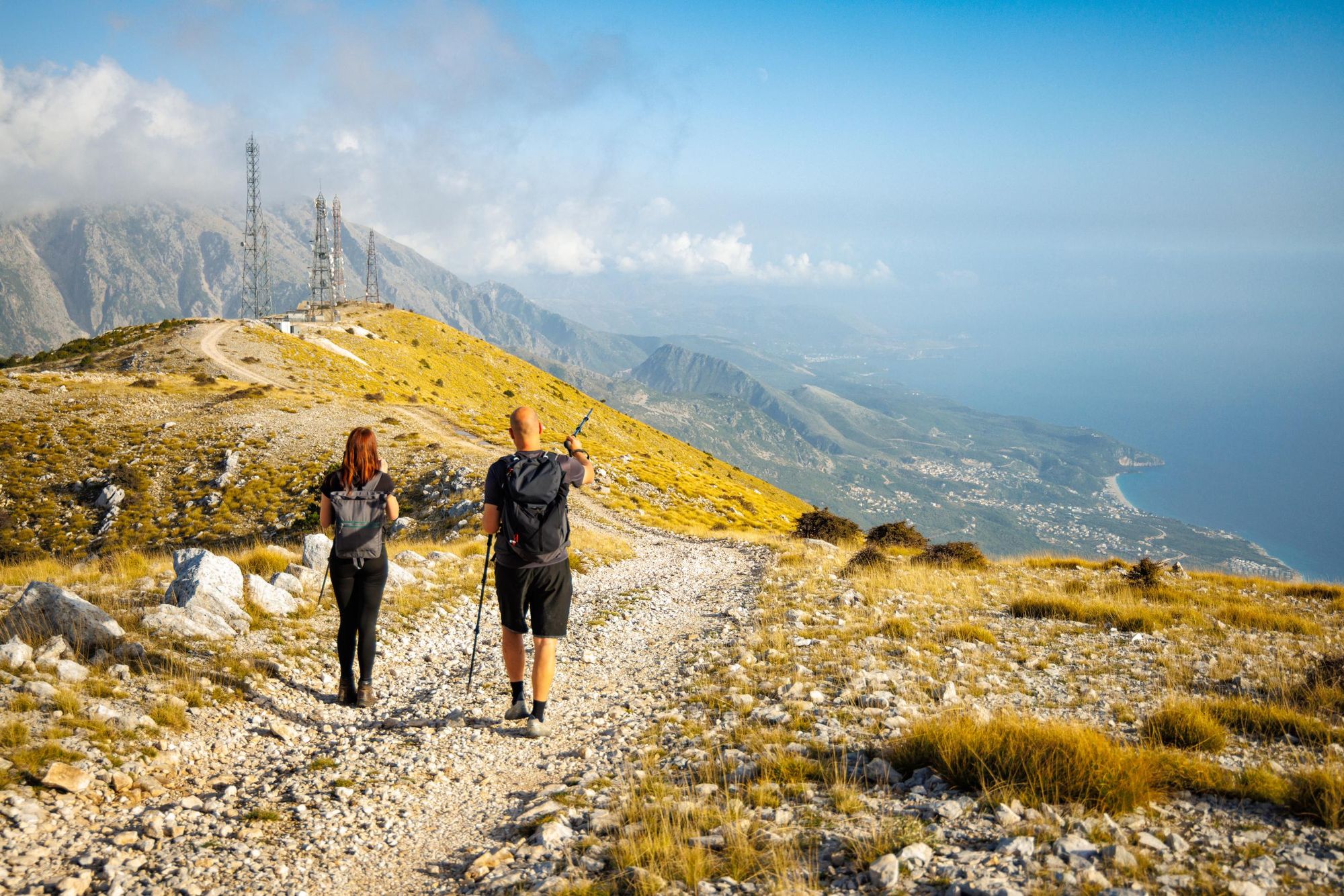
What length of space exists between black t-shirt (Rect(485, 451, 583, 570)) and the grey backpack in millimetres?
1959

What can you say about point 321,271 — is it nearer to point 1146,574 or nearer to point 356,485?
point 356,485

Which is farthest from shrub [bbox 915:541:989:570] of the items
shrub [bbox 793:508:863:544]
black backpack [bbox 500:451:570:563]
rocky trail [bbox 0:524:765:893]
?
black backpack [bbox 500:451:570:563]

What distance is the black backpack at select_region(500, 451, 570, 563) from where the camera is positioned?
305 inches

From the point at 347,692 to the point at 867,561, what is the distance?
640 inches

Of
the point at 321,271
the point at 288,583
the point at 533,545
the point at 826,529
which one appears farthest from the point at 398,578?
the point at 321,271

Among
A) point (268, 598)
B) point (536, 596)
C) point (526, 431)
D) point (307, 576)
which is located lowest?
point (307, 576)

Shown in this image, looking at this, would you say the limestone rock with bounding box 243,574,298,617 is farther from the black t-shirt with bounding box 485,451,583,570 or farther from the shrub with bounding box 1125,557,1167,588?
the shrub with bounding box 1125,557,1167,588

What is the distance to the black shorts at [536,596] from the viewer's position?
8.00m

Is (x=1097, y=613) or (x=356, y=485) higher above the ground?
(x=356, y=485)

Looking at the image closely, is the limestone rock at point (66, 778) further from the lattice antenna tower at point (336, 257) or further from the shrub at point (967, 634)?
the lattice antenna tower at point (336, 257)

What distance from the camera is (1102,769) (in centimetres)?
532

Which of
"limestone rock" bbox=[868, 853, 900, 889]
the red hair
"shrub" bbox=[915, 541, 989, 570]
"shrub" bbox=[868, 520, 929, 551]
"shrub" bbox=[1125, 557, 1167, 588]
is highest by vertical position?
the red hair

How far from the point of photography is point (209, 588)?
10555 mm

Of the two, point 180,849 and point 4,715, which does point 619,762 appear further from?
point 4,715
